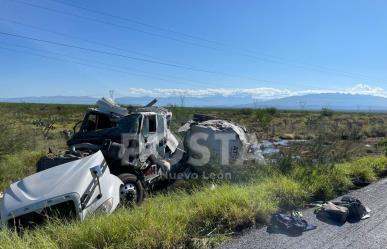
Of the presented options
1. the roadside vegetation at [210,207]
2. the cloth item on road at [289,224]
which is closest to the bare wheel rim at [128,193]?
the roadside vegetation at [210,207]

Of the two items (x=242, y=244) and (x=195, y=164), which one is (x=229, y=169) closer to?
(x=195, y=164)

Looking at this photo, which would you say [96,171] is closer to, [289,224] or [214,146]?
[289,224]

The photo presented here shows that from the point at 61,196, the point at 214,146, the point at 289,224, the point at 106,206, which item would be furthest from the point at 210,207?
the point at 214,146

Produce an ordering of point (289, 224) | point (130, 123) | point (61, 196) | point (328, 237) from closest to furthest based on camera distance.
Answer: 1. point (328, 237)
2. point (289, 224)
3. point (61, 196)
4. point (130, 123)

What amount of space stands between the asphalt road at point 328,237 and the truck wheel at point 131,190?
134 inches

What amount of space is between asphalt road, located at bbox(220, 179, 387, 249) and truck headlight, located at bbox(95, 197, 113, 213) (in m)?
2.42

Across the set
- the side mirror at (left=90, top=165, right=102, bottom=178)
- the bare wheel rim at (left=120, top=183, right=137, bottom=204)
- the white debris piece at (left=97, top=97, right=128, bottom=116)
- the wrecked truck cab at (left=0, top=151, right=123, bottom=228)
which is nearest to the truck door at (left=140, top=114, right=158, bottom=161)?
the white debris piece at (left=97, top=97, right=128, bottom=116)

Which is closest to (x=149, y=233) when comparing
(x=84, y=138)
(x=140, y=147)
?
(x=140, y=147)

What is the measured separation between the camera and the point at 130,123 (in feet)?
34.2

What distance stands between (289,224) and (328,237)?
648mm

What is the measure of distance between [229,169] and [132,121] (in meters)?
2.80

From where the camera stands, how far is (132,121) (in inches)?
412

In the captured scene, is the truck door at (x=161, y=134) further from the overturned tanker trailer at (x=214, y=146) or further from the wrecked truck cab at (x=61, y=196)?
the wrecked truck cab at (x=61, y=196)

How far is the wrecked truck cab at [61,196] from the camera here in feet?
22.2
